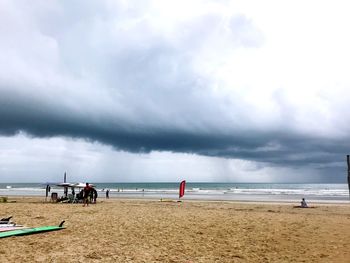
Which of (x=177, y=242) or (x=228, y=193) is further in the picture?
(x=228, y=193)

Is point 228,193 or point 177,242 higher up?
point 177,242

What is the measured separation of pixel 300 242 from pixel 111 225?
25.9ft

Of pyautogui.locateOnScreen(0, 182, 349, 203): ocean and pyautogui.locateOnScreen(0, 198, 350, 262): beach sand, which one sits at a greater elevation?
pyautogui.locateOnScreen(0, 198, 350, 262): beach sand

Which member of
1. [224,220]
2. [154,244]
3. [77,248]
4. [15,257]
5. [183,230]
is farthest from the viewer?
[224,220]

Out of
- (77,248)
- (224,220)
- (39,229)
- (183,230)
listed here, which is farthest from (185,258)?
(224,220)

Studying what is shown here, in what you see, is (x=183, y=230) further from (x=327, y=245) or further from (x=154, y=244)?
(x=327, y=245)

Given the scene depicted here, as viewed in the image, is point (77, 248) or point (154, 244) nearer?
point (77, 248)

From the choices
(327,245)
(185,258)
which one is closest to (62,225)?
(185,258)

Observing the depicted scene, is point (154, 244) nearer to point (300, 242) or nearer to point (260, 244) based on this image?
point (260, 244)

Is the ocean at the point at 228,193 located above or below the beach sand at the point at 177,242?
below

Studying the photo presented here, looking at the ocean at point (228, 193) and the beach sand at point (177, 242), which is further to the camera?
the ocean at point (228, 193)

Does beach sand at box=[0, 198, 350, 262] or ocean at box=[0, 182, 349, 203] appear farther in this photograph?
ocean at box=[0, 182, 349, 203]

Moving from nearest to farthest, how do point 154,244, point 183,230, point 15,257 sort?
point 15,257
point 154,244
point 183,230

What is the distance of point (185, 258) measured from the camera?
9.46m
